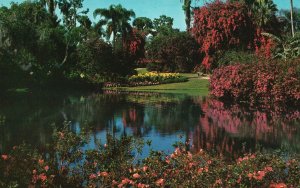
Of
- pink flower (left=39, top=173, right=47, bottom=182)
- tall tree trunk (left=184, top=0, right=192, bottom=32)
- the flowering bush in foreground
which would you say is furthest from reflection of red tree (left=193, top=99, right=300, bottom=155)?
tall tree trunk (left=184, top=0, right=192, bottom=32)

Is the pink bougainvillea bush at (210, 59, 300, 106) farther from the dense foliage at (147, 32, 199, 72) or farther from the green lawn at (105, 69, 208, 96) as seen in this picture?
the dense foliage at (147, 32, 199, 72)

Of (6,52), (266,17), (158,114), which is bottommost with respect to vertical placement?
(158,114)

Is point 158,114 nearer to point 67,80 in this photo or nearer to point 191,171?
point 191,171

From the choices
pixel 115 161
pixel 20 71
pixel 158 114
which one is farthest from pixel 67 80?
pixel 115 161

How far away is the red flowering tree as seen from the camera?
48562 millimetres

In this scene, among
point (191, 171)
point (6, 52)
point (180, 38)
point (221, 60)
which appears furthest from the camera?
point (180, 38)

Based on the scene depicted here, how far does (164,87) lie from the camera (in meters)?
45.1

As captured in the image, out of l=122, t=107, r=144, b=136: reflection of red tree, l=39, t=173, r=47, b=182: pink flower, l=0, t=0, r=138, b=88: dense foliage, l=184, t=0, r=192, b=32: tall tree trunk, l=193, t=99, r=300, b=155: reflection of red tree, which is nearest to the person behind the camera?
l=39, t=173, r=47, b=182: pink flower

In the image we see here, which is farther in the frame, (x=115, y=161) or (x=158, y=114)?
(x=158, y=114)

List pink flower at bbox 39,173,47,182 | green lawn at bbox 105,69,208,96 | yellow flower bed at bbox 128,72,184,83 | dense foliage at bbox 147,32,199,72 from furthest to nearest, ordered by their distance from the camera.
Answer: dense foliage at bbox 147,32,199,72 → yellow flower bed at bbox 128,72,184,83 → green lawn at bbox 105,69,208,96 → pink flower at bbox 39,173,47,182

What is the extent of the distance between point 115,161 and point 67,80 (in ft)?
132

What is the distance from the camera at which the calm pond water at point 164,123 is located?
15156 millimetres

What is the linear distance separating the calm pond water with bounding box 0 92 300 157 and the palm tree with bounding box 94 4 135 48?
106ft

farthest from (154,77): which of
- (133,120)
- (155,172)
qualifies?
(155,172)
